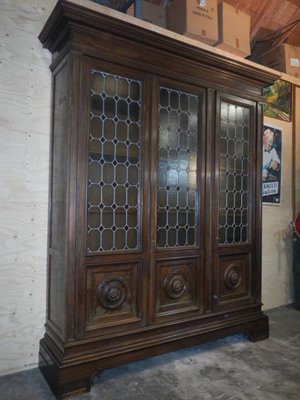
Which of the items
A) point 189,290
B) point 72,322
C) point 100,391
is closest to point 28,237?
point 72,322

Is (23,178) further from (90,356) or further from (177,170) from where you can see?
(90,356)

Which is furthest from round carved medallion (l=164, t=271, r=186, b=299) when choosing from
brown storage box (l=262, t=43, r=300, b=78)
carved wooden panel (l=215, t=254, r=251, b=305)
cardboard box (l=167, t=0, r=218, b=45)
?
brown storage box (l=262, t=43, r=300, b=78)

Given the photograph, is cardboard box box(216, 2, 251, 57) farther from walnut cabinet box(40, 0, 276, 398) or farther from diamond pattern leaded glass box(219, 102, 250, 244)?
diamond pattern leaded glass box(219, 102, 250, 244)

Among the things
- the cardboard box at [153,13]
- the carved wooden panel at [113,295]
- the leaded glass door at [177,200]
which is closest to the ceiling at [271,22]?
the cardboard box at [153,13]

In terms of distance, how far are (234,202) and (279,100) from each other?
63.7 inches

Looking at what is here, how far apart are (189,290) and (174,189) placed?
78 cm

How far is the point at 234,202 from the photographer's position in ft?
8.77

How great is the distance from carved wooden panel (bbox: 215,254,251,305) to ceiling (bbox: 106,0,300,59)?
2474mm

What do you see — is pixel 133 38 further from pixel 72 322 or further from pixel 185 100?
pixel 72 322

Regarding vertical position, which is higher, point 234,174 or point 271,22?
point 271,22

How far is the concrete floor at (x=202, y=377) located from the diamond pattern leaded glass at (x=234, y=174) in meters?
0.88

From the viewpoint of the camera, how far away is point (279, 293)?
3576mm

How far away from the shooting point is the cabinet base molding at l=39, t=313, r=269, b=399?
1852mm

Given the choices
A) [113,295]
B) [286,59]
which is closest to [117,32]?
[113,295]
